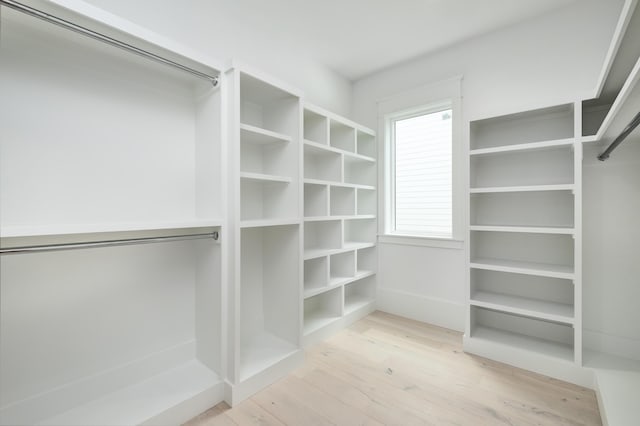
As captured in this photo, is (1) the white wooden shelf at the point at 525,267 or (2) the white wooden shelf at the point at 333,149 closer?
(1) the white wooden shelf at the point at 525,267

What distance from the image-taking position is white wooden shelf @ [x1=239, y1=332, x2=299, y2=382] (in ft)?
5.80

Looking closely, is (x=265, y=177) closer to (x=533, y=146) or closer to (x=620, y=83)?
(x=533, y=146)

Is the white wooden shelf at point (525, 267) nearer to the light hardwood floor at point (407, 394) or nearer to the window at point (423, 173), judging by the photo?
the window at point (423, 173)

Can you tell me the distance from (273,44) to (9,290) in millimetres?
2355

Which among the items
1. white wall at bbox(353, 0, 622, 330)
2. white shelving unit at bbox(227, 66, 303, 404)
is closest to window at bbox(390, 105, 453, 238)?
white wall at bbox(353, 0, 622, 330)

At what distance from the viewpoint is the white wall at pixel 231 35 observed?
1.67m

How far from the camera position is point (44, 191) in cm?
133

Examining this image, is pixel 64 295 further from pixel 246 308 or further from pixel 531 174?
pixel 531 174

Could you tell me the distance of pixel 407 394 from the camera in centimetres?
172

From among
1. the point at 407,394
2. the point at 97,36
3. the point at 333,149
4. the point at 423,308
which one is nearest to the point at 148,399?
the point at 407,394

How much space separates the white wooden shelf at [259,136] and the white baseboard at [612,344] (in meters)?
2.62

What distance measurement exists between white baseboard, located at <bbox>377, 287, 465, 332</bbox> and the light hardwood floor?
37cm

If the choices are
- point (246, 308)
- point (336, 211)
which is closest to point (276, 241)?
point (246, 308)

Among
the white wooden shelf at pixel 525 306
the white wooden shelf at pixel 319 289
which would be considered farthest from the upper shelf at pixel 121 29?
the white wooden shelf at pixel 525 306
